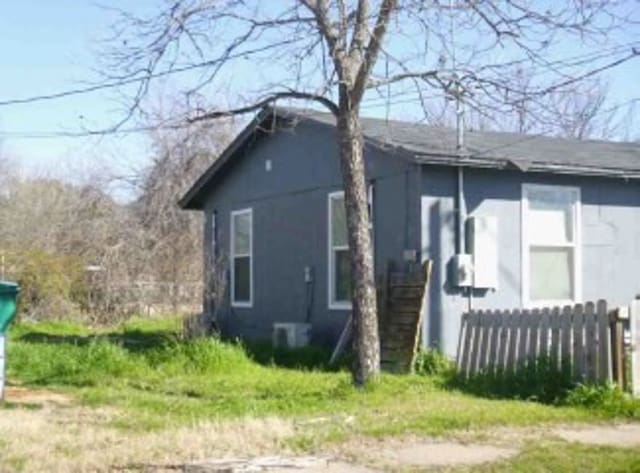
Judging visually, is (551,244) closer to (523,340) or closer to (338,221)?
(338,221)

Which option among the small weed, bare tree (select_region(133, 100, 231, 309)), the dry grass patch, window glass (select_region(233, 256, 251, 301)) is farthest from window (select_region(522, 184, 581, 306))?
bare tree (select_region(133, 100, 231, 309))

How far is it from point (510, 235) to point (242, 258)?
6.60 meters

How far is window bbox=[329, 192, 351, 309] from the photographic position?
54.7 feet

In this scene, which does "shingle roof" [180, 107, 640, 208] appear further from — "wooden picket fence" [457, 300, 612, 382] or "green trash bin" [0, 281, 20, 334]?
"green trash bin" [0, 281, 20, 334]

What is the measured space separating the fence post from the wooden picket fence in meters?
0.34

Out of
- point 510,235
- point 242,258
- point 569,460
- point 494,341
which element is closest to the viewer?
point 569,460

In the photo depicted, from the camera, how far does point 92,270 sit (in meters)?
26.1

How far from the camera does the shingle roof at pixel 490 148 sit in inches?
582

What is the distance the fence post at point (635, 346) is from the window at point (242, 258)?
9863mm

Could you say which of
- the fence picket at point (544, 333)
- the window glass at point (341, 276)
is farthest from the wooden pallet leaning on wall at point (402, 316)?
the fence picket at point (544, 333)

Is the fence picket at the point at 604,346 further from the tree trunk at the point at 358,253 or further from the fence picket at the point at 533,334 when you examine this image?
the tree trunk at the point at 358,253

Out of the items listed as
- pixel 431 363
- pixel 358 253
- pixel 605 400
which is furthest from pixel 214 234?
pixel 605 400

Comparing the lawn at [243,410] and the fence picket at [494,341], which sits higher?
the fence picket at [494,341]

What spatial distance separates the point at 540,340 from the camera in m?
11.7
